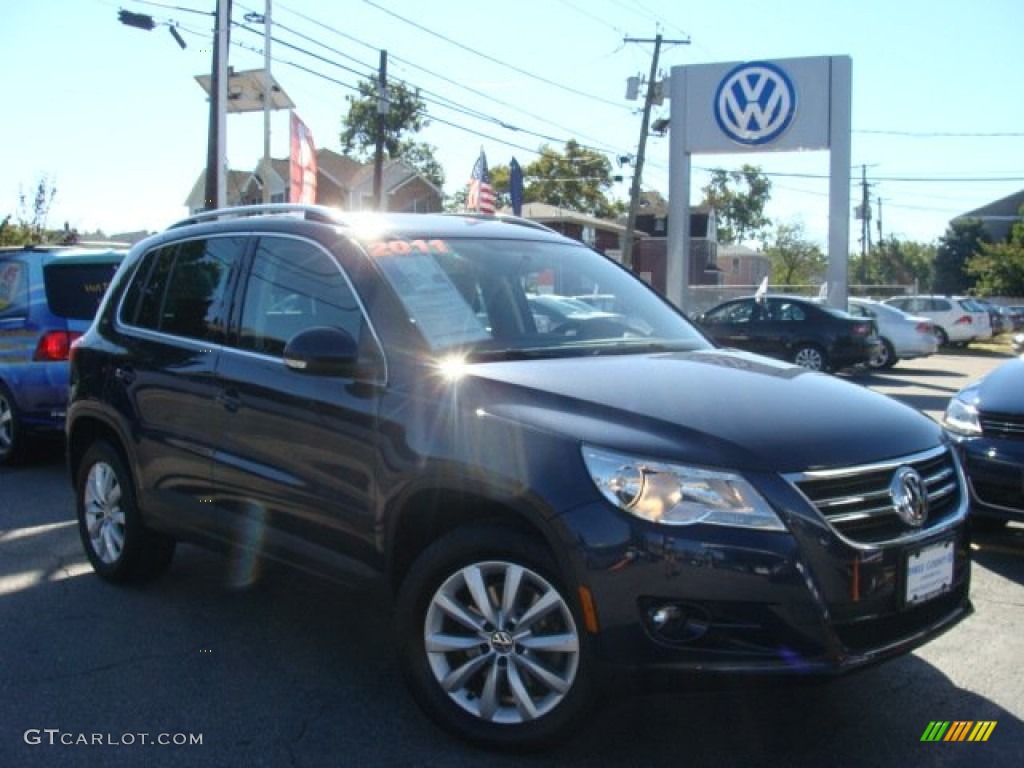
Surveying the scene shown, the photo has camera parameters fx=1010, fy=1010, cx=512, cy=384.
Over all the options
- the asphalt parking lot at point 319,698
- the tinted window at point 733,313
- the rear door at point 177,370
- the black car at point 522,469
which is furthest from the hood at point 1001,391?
the tinted window at point 733,313

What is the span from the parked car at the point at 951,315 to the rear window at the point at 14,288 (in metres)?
27.1

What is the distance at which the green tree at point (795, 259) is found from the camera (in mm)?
102000

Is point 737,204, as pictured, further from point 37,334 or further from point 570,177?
point 37,334

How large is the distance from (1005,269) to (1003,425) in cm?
4761

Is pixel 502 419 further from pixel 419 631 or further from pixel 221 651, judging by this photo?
pixel 221 651

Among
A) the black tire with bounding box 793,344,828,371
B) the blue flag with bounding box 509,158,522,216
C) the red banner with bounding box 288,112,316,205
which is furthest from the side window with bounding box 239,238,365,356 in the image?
the blue flag with bounding box 509,158,522,216

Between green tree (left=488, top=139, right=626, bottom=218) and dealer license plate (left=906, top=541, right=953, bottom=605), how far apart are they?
262 ft

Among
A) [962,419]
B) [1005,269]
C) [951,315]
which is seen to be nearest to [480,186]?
[962,419]

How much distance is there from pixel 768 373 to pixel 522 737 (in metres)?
1.64

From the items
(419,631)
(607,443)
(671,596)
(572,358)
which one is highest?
(572,358)

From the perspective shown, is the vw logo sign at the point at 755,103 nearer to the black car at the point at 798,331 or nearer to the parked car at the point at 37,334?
the black car at the point at 798,331

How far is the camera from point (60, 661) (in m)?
4.18

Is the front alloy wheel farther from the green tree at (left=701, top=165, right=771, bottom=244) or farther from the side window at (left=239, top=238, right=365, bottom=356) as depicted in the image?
the green tree at (left=701, top=165, right=771, bottom=244)

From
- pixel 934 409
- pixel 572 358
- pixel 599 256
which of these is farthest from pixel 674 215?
pixel 572 358
